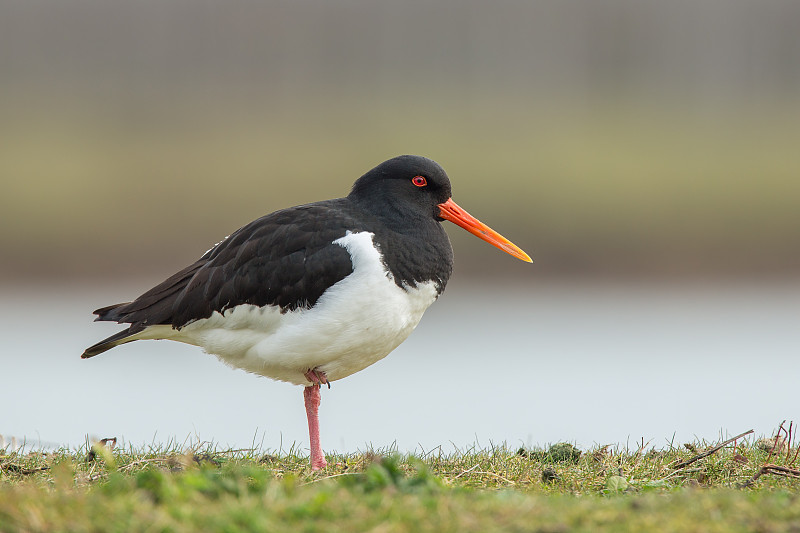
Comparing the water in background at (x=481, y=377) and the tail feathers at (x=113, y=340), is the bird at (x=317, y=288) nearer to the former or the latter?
the tail feathers at (x=113, y=340)

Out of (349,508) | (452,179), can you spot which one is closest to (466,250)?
(452,179)

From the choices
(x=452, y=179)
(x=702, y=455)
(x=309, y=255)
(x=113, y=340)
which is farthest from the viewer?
(x=452, y=179)

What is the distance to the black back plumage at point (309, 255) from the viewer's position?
6.08m

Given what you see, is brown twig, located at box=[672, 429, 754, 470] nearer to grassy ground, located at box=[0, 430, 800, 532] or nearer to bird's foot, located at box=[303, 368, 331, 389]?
grassy ground, located at box=[0, 430, 800, 532]

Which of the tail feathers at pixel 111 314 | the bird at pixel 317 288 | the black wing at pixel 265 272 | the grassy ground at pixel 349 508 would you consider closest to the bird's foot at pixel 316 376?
the bird at pixel 317 288

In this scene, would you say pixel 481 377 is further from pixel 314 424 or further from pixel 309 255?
pixel 309 255

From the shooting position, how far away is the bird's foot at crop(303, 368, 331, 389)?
6.33 m

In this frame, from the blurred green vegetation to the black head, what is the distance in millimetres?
10403

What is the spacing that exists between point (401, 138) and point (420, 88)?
10.9 meters

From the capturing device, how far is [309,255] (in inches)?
240

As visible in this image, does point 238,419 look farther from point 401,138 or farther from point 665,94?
point 665,94

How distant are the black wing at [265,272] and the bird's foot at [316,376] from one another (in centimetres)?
51

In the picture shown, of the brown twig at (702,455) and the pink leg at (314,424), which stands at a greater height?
the pink leg at (314,424)

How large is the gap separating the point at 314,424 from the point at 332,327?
32.0 inches
